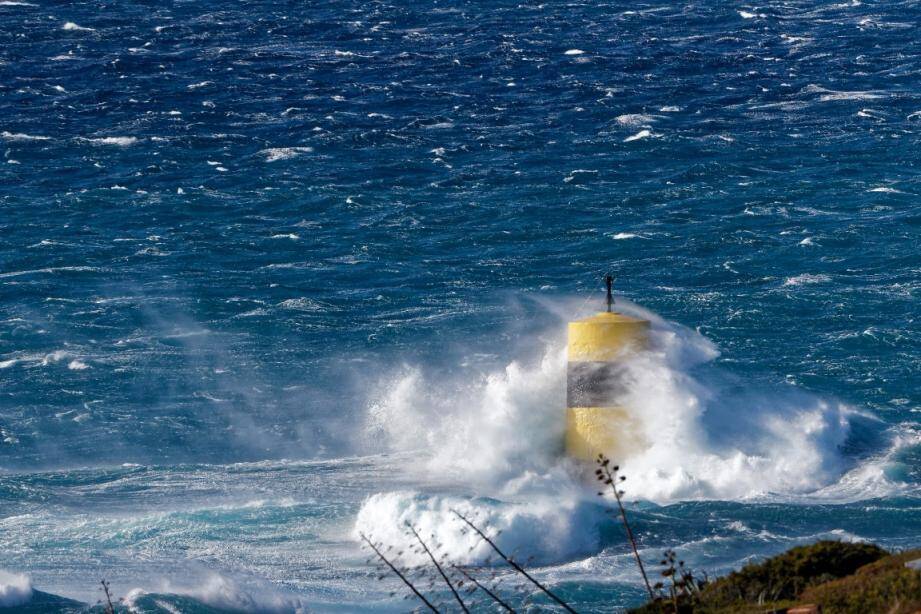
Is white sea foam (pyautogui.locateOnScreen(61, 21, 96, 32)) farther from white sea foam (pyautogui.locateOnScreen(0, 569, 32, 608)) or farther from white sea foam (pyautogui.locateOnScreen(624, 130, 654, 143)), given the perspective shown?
white sea foam (pyautogui.locateOnScreen(0, 569, 32, 608))

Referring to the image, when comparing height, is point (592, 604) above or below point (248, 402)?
above

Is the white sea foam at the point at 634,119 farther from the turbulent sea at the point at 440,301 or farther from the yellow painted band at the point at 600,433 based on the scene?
the yellow painted band at the point at 600,433

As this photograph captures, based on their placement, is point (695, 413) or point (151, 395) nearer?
point (695, 413)

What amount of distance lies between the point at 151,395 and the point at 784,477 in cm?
1228

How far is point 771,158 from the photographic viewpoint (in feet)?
143

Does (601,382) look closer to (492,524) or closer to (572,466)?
(572,466)

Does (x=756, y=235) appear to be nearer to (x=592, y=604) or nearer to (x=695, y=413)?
(x=695, y=413)

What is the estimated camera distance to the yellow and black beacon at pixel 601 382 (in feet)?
69.4

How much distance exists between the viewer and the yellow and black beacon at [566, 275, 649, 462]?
21156mm

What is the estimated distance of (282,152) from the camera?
158 feet

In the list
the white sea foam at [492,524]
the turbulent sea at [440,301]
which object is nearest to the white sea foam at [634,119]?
the turbulent sea at [440,301]

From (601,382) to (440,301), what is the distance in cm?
1181

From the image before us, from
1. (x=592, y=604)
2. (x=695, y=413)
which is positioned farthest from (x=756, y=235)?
(x=592, y=604)

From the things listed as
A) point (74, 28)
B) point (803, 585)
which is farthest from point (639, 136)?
point (803, 585)
